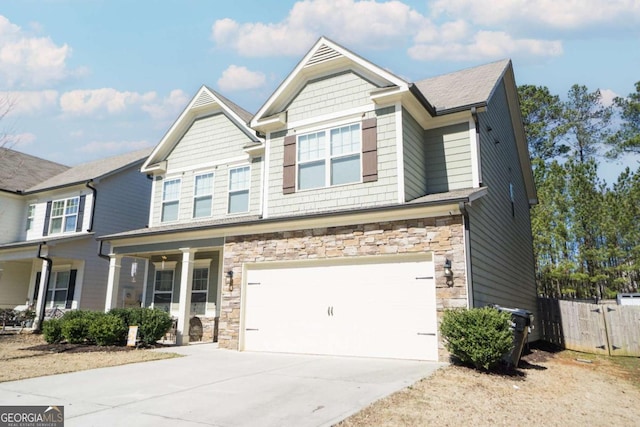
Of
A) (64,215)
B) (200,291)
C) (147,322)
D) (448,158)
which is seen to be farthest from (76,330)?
(448,158)

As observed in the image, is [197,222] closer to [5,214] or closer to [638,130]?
[5,214]

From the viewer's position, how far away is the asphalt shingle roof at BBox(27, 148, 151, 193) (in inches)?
799

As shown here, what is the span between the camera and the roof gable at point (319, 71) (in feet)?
36.7

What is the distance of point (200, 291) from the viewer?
15.3 meters

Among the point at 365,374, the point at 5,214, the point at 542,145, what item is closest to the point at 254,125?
the point at 365,374

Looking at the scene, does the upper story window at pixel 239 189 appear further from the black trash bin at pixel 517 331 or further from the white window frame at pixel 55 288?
the white window frame at pixel 55 288

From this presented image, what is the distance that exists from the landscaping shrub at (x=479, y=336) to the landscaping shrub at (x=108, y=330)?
892cm

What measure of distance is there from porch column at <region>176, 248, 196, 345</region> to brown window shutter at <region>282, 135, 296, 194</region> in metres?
3.88

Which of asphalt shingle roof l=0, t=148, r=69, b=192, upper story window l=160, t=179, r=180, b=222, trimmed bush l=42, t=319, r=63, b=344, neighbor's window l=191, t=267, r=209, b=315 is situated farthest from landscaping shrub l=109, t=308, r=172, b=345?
asphalt shingle roof l=0, t=148, r=69, b=192

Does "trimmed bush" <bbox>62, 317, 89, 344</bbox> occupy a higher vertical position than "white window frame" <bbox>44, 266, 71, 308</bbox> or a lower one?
lower

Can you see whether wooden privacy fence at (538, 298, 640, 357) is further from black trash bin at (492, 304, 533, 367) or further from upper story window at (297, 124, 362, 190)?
upper story window at (297, 124, 362, 190)

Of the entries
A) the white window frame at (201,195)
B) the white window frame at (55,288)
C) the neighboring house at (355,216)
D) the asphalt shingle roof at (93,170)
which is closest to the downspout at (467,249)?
the neighboring house at (355,216)

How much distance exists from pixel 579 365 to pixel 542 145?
72.8 feet

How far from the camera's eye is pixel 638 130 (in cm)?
2656
